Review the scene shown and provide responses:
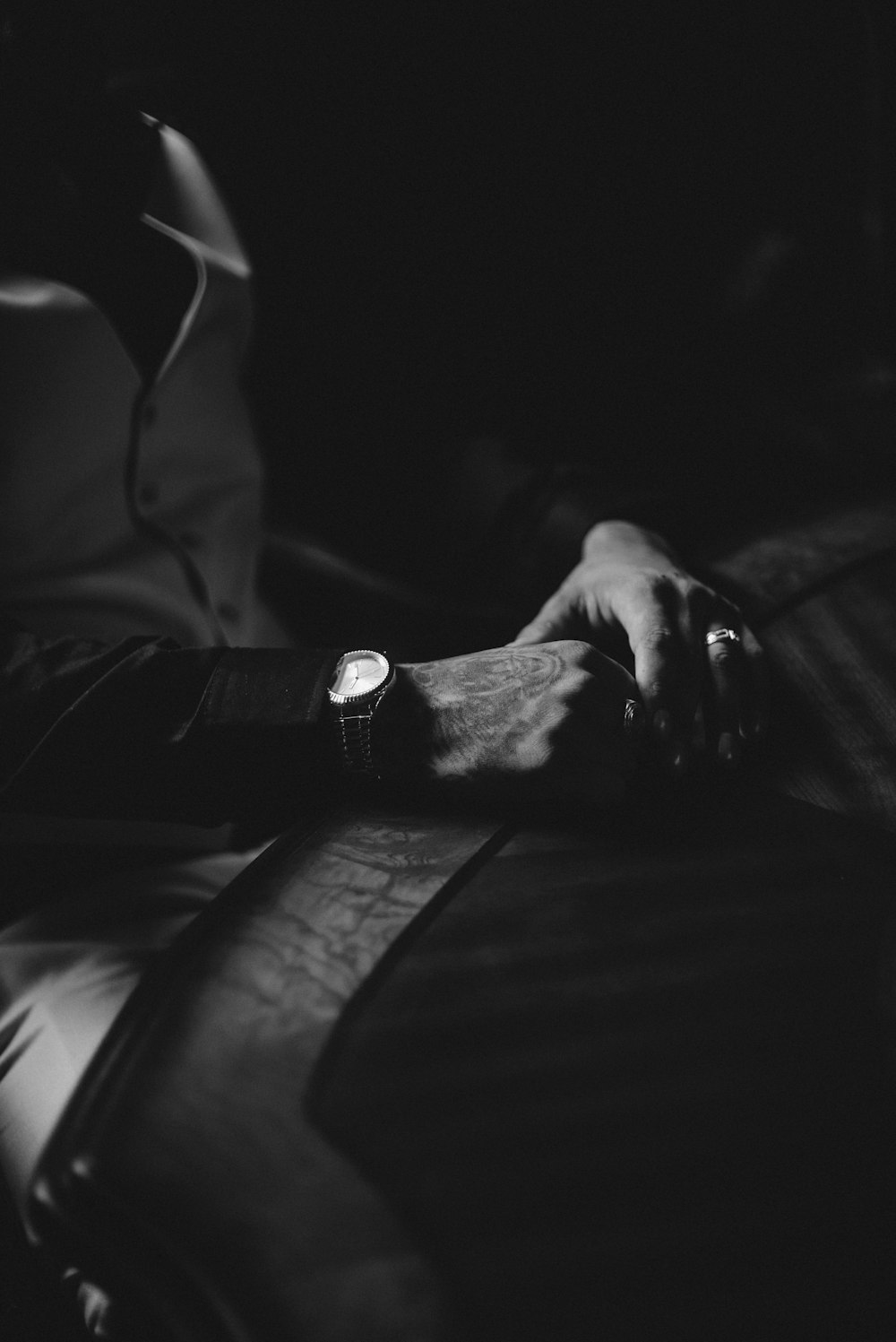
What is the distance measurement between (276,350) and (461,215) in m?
0.39

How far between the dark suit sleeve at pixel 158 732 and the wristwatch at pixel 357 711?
0.02 meters

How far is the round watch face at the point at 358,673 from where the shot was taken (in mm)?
853

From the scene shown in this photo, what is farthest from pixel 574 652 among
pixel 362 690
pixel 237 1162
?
pixel 237 1162

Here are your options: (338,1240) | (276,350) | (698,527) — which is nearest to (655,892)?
(338,1240)

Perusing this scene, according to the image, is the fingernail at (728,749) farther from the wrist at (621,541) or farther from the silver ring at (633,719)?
the wrist at (621,541)

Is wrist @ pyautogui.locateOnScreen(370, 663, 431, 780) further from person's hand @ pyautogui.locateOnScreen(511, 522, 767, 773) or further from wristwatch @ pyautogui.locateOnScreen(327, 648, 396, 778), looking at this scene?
person's hand @ pyautogui.locateOnScreen(511, 522, 767, 773)

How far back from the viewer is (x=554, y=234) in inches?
62.5

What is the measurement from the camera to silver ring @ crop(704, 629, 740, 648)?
0.90 m

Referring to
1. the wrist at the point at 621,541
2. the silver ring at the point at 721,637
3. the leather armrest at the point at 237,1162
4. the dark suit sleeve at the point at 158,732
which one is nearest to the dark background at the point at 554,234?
the wrist at the point at 621,541

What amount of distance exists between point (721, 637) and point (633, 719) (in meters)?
0.15

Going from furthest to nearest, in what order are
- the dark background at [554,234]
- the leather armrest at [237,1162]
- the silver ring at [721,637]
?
1. the dark background at [554,234]
2. the silver ring at [721,637]
3. the leather armrest at [237,1162]

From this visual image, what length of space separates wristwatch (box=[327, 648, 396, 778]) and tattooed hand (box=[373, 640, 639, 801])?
12 millimetres

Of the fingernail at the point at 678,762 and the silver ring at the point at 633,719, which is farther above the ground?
the silver ring at the point at 633,719

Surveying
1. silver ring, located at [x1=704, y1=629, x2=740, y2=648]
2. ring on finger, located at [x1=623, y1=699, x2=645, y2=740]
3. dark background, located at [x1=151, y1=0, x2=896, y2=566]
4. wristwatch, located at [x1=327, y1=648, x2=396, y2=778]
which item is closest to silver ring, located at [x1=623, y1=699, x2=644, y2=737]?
ring on finger, located at [x1=623, y1=699, x2=645, y2=740]
